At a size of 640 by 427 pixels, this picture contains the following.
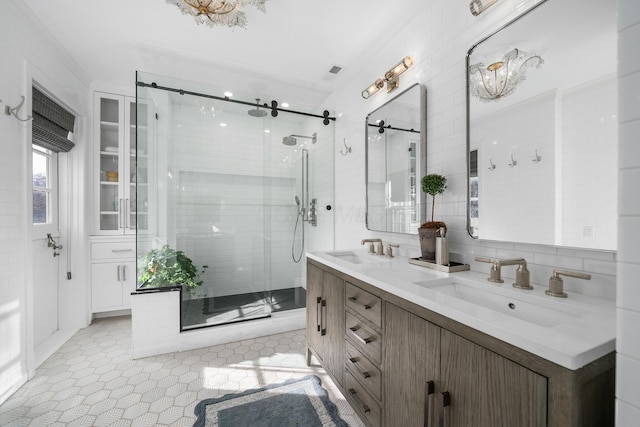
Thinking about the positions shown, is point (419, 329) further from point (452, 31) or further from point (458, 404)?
point (452, 31)

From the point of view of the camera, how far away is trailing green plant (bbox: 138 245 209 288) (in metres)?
2.52

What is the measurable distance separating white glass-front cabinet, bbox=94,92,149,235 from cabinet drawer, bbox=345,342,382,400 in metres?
2.96

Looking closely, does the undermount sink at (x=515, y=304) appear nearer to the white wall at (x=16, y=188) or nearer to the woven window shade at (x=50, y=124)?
the white wall at (x=16, y=188)

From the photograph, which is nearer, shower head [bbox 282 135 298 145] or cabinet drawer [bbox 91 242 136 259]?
cabinet drawer [bbox 91 242 136 259]

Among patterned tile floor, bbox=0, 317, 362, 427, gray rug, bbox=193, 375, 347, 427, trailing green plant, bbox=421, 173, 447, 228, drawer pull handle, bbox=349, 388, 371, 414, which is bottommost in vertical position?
patterned tile floor, bbox=0, 317, 362, 427

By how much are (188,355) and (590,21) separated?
10.6 ft

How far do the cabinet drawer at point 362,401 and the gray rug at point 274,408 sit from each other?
0.61ft

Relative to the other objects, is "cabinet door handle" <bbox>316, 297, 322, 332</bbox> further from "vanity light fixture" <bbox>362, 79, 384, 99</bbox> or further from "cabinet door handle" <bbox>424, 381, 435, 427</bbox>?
"vanity light fixture" <bbox>362, 79, 384, 99</bbox>

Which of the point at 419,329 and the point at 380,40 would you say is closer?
the point at 419,329

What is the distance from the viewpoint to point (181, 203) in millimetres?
2789

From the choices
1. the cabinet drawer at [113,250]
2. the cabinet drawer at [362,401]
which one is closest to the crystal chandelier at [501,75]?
the cabinet drawer at [362,401]

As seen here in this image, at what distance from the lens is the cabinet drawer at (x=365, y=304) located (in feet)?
4.33

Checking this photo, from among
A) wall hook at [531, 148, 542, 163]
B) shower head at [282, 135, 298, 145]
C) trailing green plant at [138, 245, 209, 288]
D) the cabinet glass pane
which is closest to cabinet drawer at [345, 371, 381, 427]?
wall hook at [531, 148, 542, 163]

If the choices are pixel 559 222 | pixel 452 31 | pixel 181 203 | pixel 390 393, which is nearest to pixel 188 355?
pixel 181 203
